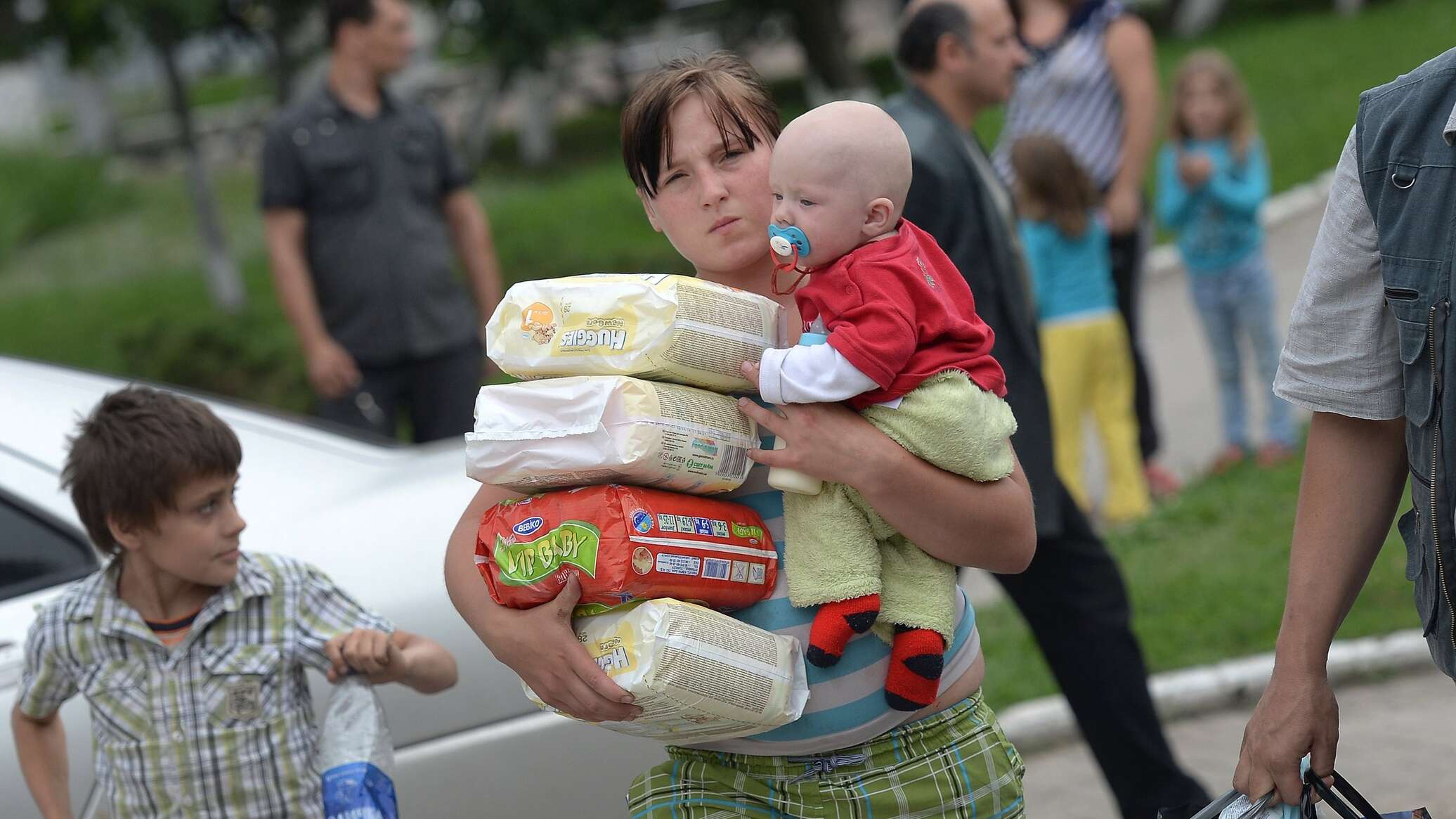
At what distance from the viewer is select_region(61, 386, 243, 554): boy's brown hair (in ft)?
8.16

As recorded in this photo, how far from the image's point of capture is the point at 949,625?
2.05 metres

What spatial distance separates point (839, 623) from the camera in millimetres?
1977

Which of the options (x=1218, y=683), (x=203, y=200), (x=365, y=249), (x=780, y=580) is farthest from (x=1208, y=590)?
(x=203, y=200)

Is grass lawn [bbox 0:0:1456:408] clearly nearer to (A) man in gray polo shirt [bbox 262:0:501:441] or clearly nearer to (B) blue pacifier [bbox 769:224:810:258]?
(A) man in gray polo shirt [bbox 262:0:501:441]

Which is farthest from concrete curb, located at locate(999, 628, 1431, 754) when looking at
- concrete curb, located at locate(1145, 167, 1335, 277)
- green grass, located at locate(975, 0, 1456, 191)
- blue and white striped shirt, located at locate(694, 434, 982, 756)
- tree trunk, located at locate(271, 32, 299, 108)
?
green grass, located at locate(975, 0, 1456, 191)

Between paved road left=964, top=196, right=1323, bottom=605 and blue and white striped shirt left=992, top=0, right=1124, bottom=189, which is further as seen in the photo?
paved road left=964, top=196, right=1323, bottom=605

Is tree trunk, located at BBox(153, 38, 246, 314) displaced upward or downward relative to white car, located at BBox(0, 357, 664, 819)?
upward

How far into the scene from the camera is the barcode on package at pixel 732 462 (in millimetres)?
2014

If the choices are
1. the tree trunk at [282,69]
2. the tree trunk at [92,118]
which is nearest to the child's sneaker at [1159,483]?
the tree trunk at [282,69]

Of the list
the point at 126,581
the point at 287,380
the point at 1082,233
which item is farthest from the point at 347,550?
the point at 287,380

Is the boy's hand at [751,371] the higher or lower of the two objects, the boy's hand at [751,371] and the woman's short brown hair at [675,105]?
the lower

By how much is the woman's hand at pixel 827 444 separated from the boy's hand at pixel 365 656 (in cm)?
87

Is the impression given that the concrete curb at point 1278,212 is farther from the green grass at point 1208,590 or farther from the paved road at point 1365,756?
the paved road at point 1365,756

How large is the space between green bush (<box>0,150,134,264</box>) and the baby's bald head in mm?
16739
